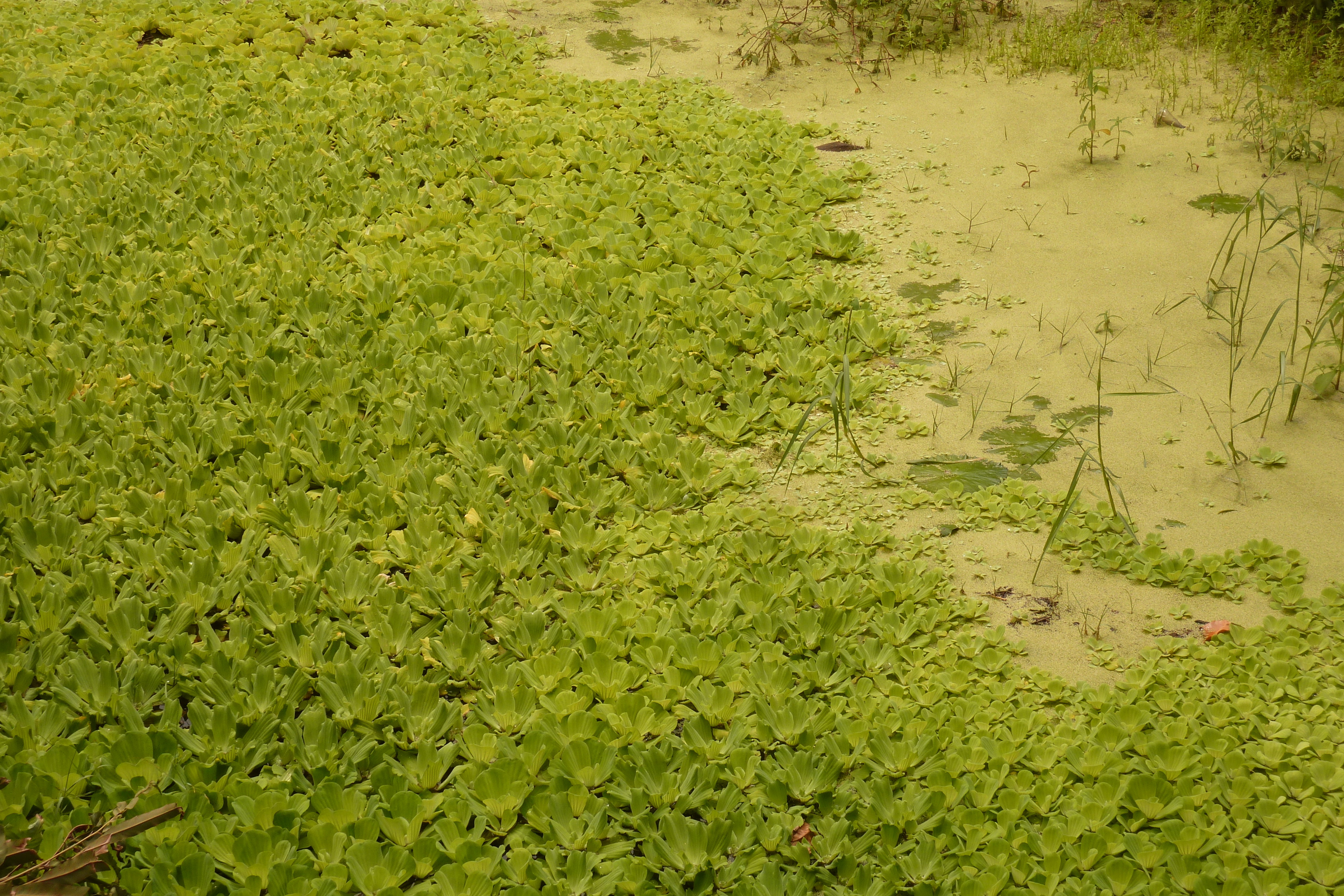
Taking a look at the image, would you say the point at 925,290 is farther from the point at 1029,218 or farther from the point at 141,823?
the point at 141,823

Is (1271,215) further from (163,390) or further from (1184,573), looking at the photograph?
(163,390)

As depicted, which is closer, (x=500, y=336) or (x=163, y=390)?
(x=163, y=390)

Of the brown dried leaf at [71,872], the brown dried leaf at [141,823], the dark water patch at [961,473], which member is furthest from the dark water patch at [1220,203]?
the brown dried leaf at [71,872]

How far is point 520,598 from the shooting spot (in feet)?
8.18

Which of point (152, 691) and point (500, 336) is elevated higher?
point (500, 336)

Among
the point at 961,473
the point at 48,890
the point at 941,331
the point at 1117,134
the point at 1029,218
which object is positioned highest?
the point at 1117,134

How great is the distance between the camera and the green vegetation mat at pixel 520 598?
1959 mm

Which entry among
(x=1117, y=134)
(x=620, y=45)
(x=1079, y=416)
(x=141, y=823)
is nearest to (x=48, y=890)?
(x=141, y=823)

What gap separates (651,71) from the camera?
5.44 m

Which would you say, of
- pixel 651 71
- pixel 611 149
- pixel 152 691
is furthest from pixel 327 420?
pixel 651 71

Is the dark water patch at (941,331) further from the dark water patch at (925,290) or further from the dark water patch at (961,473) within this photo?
the dark water patch at (961,473)

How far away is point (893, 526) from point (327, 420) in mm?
1589

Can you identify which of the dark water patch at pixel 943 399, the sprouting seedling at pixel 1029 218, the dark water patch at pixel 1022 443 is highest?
the sprouting seedling at pixel 1029 218

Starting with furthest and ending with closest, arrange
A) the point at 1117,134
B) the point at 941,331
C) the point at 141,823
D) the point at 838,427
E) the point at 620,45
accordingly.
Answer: the point at 620,45
the point at 1117,134
the point at 941,331
the point at 838,427
the point at 141,823
